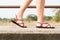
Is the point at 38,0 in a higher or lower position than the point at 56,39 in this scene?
higher

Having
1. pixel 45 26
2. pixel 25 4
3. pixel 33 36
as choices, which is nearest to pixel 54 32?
pixel 33 36

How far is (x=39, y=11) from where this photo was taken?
243cm

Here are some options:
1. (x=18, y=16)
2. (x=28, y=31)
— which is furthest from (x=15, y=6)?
(x=28, y=31)

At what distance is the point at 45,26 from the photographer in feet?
8.13

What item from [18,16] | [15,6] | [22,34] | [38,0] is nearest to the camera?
[22,34]

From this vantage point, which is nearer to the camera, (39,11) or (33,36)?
(33,36)

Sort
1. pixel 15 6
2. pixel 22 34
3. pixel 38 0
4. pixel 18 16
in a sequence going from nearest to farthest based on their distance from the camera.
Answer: pixel 22 34 < pixel 38 0 < pixel 18 16 < pixel 15 6

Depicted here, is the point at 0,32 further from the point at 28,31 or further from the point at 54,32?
the point at 54,32

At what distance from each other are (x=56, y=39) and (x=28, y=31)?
25cm

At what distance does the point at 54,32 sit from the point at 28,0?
55 centimetres

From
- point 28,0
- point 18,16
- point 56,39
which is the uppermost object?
point 28,0

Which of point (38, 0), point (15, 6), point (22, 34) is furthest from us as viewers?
point (15, 6)

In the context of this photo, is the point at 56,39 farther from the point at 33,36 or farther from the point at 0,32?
the point at 0,32

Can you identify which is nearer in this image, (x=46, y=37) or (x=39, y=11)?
(x=46, y=37)
